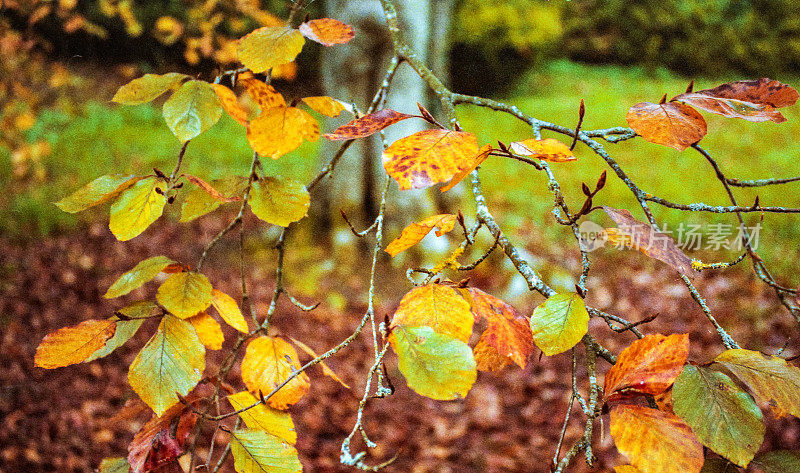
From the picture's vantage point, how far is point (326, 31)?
27.8 inches

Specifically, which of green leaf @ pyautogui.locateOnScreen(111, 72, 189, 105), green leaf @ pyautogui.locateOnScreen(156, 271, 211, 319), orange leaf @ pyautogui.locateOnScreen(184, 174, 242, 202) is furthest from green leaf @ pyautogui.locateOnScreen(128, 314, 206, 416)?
green leaf @ pyautogui.locateOnScreen(111, 72, 189, 105)

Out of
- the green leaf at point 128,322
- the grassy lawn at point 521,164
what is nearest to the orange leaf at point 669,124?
the green leaf at point 128,322

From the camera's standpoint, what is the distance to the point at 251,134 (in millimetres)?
614

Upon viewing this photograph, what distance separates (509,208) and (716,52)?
19.6ft

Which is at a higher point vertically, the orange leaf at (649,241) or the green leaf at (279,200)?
the orange leaf at (649,241)

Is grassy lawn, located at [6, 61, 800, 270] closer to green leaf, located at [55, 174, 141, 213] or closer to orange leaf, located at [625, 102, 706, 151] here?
orange leaf, located at [625, 102, 706, 151]

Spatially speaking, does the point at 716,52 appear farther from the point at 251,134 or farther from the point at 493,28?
the point at 251,134

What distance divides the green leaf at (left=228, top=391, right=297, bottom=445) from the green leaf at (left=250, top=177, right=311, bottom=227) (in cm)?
21

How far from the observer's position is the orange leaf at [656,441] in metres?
0.43

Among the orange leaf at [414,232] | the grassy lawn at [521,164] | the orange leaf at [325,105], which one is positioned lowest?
the grassy lawn at [521,164]

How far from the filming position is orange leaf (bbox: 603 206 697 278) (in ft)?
1.52

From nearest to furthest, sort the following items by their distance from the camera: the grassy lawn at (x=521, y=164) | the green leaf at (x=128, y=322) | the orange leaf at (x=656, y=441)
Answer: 1. the orange leaf at (x=656, y=441)
2. the green leaf at (x=128, y=322)
3. the grassy lawn at (x=521, y=164)

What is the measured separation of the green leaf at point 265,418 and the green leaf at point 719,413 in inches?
15.6

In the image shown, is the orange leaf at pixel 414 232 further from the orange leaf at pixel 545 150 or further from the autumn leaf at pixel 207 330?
the autumn leaf at pixel 207 330
